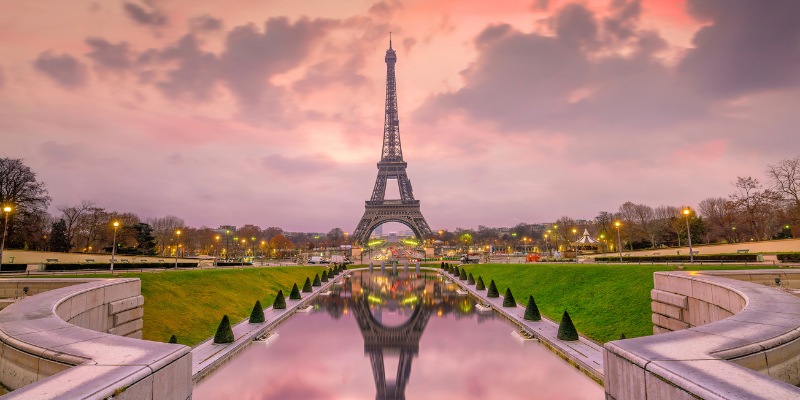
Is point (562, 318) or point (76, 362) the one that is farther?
point (562, 318)

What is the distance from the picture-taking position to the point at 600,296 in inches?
980

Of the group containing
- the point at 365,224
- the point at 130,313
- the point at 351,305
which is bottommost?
the point at 351,305

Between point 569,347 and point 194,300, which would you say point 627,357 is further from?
point 194,300

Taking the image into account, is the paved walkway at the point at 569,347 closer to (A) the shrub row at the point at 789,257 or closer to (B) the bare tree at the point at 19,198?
(A) the shrub row at the point at 789,257

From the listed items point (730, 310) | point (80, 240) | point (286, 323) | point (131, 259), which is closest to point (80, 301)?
point (286, 323)

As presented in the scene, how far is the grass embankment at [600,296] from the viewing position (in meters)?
19.6

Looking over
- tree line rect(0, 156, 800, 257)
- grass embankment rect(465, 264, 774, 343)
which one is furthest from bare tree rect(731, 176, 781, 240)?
grass embankment rect(465, 264, 774, 343)

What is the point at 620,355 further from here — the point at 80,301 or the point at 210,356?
the point at 80,301

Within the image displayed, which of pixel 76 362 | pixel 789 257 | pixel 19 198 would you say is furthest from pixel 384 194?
pixel 76 362

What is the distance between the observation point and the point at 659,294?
16.6 m

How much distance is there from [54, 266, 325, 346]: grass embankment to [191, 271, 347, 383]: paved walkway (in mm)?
1519

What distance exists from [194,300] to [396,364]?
16128mm

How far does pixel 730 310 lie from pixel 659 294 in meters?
4.20

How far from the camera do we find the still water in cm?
1277
